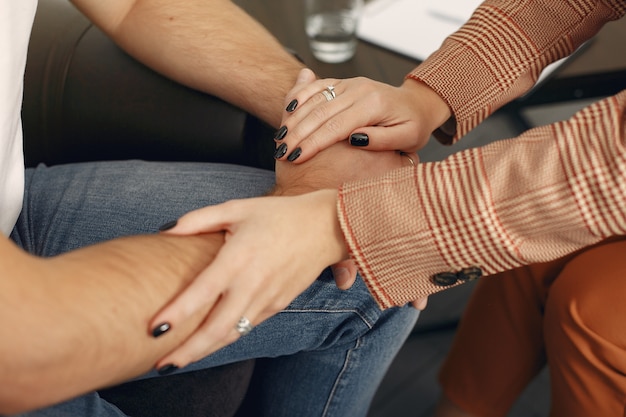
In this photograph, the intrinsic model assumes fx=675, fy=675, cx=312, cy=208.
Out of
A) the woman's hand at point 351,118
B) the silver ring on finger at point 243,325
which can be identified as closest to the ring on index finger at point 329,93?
the woman's hand at point 351,118

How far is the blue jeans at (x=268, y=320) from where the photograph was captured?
858 millimetres

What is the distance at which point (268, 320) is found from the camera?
2.78 feet

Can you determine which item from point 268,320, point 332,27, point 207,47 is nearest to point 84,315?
point 268,320

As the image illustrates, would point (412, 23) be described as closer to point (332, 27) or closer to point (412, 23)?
point (412, 23)

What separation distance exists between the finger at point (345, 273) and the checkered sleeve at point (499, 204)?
5 centimetres

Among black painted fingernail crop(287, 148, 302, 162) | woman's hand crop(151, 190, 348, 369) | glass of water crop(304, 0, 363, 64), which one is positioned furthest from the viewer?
glass of water crop(304, 0, 363, 64)

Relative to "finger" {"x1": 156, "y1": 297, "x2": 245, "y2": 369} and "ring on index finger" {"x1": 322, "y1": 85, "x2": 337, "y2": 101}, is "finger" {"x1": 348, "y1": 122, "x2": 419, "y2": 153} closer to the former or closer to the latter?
"ring on index finger" {"x1": 322, "y1": 85, "x2": 337, "y2": 101}

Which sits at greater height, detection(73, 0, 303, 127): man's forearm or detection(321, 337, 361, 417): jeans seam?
detection(73, 0, 303, 127): man's forearm

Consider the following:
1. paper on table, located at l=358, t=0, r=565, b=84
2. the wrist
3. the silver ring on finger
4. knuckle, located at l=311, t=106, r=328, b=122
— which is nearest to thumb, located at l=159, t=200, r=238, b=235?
the silver ring on finger

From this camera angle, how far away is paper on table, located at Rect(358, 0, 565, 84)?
1220 mm

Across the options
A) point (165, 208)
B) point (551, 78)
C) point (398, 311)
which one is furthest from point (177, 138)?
point (551, 78)

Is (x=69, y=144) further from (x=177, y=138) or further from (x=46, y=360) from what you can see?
(x=46, y=360)

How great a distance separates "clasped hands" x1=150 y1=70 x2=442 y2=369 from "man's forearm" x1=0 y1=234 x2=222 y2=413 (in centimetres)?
2

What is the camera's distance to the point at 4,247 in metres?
0.60
